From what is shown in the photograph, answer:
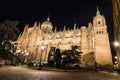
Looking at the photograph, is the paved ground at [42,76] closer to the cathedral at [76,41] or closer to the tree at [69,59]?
the tree at [69,59]

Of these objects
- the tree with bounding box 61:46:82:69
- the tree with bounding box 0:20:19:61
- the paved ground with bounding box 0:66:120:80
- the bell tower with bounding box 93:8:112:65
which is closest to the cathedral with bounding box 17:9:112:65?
the bell tower with bounding box 93:8:112:65

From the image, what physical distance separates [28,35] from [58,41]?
67.8 ft

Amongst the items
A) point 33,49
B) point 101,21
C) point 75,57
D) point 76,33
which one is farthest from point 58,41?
point 75,57

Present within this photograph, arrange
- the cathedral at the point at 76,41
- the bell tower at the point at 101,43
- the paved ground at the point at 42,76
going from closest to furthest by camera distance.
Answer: the paved ground at the point at 42,76 < the bell tower at the point at 101,43 < the cathedral at the point at 76,41

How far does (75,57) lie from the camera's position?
1117 inches

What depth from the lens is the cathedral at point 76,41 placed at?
40.6 meters

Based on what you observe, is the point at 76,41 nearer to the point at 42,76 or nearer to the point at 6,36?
the point at 6,36

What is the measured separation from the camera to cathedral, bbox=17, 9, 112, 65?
40.6 m

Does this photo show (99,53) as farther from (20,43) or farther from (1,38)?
(20,43)

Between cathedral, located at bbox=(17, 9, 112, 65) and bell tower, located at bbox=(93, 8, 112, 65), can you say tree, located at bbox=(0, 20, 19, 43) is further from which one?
bell tower, located at bbox=(93, 8, 112, 65)

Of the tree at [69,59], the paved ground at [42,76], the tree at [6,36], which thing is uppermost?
the tree at [6,36]

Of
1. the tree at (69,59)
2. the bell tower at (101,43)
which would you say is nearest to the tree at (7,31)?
the tree at (69,59)

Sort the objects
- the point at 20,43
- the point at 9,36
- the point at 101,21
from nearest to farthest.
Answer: the point at 9,36, the point at 101,21, the point at 20,43

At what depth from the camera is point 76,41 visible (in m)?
49.1
